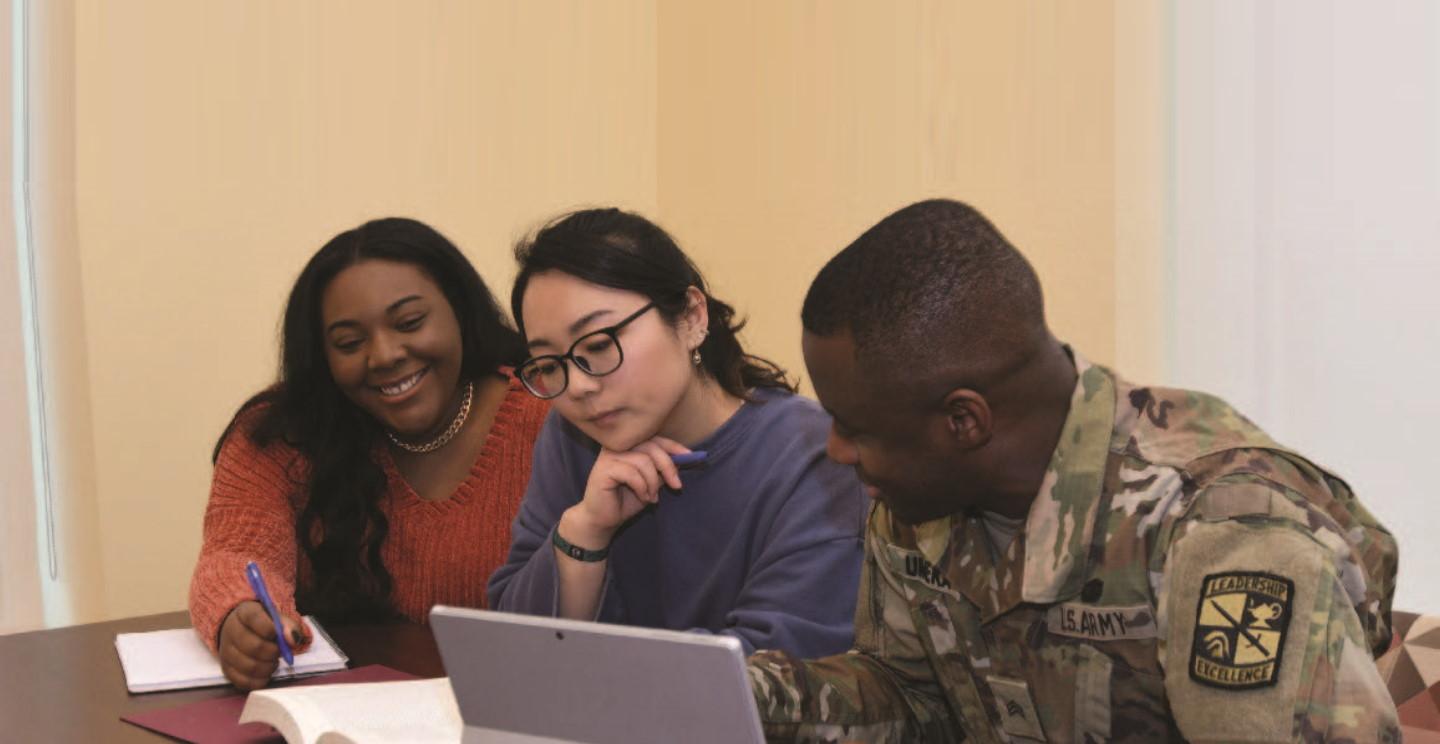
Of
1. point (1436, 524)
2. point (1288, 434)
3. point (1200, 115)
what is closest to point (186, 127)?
point (1200, 115)

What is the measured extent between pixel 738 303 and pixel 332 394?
4.85 feet

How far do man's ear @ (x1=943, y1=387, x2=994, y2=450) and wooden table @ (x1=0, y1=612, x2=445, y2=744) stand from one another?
798 mm

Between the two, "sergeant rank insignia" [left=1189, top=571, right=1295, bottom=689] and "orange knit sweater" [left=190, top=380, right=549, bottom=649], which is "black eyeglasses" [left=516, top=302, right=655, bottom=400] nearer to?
"orange knit sweater" [left=190, top=380, right=549, bottom=649]

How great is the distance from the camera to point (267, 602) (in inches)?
67.8

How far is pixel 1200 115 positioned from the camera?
Answer: 2445mm

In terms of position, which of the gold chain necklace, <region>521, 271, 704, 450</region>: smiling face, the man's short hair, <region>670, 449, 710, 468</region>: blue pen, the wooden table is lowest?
the wooden table

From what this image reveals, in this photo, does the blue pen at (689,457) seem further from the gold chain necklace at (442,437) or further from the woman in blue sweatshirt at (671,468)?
the gold chain necklace at (442,437)

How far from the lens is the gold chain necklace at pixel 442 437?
90.2 inches

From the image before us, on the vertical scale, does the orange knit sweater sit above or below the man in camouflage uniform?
below

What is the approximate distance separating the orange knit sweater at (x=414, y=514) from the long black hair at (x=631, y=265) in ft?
1.76

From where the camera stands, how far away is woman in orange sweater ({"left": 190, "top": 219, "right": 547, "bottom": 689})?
2141 mm

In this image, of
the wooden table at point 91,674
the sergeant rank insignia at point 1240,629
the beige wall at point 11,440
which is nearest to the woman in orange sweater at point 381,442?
the wooden table at point 91,674

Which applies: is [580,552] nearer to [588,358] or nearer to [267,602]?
[588,358]

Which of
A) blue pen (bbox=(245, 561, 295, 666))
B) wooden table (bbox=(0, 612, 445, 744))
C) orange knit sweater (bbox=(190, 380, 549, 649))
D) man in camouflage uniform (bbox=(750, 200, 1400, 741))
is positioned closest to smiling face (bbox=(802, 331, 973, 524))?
man in camouflage uniform (bbox=(750, 200, 1400, 741))
